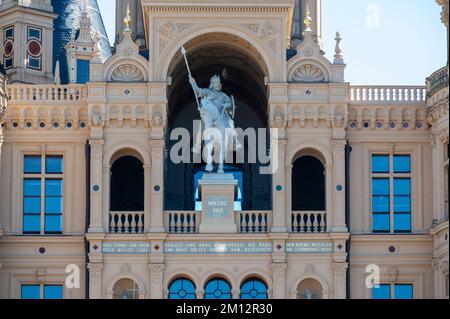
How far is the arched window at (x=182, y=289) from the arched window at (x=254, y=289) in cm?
143

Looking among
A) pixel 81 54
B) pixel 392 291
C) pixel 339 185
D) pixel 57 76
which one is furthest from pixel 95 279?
pixel 81 54

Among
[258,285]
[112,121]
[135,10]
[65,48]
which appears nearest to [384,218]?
[258,285]

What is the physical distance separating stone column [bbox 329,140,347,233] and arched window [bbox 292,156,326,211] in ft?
8.48

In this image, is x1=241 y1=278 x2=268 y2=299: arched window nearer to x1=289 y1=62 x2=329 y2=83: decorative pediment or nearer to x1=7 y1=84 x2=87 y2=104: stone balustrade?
x1=289 y1=62 x2=329 y2=83: decorative pediment

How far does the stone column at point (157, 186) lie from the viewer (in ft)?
169

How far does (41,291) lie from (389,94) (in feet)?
37.5

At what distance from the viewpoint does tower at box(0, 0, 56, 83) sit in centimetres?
6462

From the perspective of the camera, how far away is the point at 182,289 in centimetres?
5128

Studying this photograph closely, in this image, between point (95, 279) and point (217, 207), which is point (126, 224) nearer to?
point (95, 279)

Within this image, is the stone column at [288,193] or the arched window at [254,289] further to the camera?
the stone column at [288,193]

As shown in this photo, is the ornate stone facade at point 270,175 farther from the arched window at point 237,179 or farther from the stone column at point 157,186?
the arched window at point 237,179

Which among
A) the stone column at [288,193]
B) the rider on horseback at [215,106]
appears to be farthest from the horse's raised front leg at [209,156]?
the stone column at [288,193]

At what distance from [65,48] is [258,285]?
20215mm

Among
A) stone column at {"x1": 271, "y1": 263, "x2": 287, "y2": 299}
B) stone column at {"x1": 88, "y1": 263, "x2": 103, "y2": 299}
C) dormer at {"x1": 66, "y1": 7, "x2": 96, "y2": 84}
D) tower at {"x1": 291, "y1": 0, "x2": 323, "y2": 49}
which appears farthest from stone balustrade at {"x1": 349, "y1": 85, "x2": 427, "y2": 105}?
dormer at {"x1": 66, "y1": 7, "x2": 96, "y2": 84}
